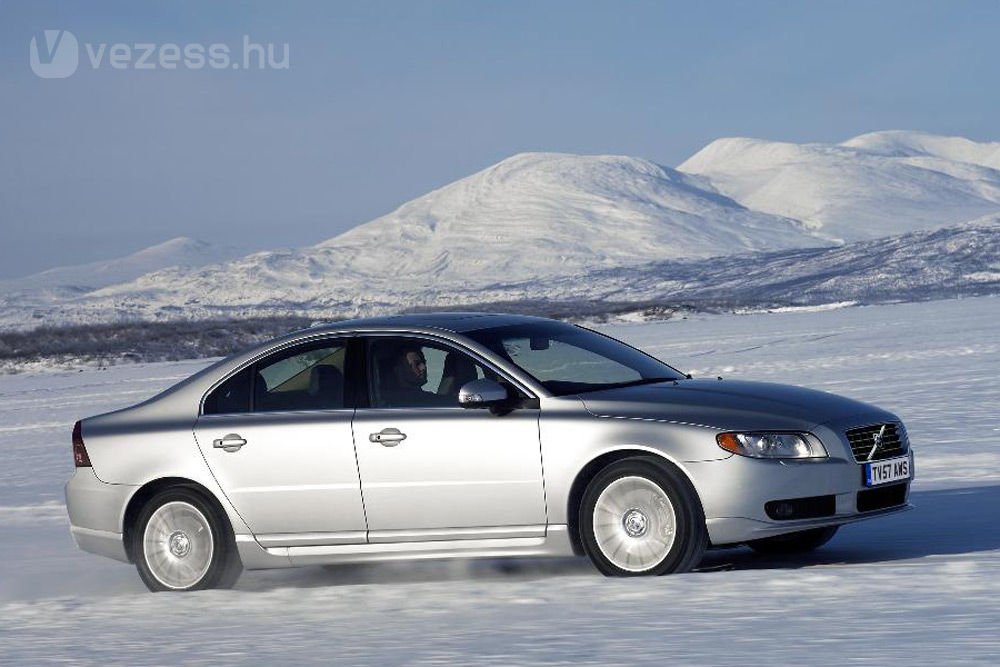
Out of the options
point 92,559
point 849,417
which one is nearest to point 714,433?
point 849,417

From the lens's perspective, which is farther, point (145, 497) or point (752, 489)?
point (145, 497)

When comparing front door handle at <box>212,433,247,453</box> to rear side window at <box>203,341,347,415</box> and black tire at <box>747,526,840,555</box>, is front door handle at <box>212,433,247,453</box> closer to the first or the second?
rear side window at <box>203,341,347,415</box>

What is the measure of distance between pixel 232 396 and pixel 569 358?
182 centimetres

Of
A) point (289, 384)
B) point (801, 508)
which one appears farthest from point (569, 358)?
point (801, 508)

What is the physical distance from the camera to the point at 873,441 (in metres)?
8.66

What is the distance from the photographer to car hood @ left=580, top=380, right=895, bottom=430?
8.41 metres

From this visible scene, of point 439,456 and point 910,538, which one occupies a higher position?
point 439,456

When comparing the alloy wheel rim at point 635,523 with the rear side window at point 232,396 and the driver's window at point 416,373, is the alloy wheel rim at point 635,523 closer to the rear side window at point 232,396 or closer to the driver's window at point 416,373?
the driver's window at point 416,373

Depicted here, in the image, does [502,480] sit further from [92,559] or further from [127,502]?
[92,559]

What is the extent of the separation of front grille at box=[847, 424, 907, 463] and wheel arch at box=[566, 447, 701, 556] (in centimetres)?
92

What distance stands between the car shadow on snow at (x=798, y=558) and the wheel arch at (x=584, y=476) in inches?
16.0

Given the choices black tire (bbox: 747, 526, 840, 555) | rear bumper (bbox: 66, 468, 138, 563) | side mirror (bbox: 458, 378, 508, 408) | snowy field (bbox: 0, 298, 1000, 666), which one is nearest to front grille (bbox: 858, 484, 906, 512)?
snowy field (bbox: 0, 298, 1000, 666)

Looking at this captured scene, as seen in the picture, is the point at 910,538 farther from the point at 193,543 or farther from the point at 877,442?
the point at 193,543

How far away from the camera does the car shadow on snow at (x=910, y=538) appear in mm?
8992
